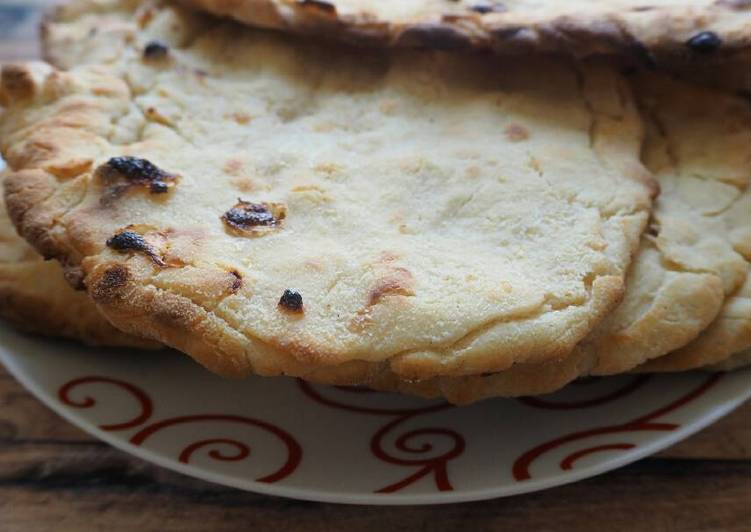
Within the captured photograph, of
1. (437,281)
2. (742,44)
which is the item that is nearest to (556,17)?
(742,44)

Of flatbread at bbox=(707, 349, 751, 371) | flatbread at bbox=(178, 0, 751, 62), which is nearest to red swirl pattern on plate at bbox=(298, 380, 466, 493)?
flatbread at bbox=(707, 349, 751, 371)

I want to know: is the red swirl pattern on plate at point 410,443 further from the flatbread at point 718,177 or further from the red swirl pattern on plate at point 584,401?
the flatbread at point 718,177

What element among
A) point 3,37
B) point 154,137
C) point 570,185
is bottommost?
point 3,37

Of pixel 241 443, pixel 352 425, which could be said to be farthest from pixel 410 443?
pixel 241 443

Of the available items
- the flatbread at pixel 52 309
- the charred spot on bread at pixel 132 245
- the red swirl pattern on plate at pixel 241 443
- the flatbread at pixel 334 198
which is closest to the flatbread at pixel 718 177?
the flatbread at pixel 334 198

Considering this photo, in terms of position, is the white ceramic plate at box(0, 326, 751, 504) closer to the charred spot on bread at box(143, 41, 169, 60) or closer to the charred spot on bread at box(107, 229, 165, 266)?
the charred spot on bread at box(107, 229, 165, 266)

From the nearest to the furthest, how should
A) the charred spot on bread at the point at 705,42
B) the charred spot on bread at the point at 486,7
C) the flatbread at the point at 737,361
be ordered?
the flatbread at the point at 737,361 < the charred spot on bread at the point at 705,42 < the charred spot on bread at the point at 486,7

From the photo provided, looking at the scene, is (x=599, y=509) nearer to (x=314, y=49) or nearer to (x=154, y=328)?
(x=154, y=328)
